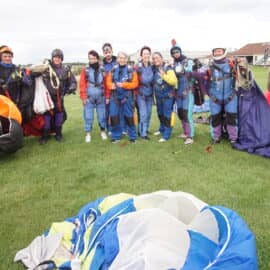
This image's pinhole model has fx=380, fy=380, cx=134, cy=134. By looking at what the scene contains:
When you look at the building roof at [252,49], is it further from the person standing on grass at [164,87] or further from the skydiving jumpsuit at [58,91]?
the skydiving jumpsuit at [58,91]

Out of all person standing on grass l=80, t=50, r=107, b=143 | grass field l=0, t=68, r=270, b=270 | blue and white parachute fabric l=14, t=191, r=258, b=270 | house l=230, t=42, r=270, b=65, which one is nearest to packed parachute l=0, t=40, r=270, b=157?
person standing on grass l=80, t=50, r=107, b=143

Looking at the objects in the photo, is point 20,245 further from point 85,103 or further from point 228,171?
point 85,103

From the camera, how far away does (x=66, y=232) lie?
3445 millimetres

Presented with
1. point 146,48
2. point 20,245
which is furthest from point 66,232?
point 146,48

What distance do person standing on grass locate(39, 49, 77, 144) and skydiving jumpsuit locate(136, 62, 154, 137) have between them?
1.35m

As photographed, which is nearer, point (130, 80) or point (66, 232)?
point (66, 232)

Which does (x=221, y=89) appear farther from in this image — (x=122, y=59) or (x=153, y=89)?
(x=122, y=59)

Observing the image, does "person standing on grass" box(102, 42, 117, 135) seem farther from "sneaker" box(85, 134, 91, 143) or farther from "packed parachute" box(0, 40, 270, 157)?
"sneaker" box(85, 134, 91, 143)

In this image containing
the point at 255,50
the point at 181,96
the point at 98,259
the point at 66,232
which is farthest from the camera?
the point at 255,50

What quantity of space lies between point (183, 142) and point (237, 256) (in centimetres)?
464

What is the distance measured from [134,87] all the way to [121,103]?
388 mm

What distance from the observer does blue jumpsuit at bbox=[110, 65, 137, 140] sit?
6641mm

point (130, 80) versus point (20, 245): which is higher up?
point (130, 80)

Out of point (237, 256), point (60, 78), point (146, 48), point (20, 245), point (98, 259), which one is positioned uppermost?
point (146, 48)
